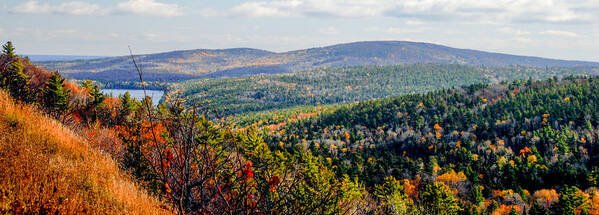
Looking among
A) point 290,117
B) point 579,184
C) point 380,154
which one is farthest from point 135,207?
point 290,117

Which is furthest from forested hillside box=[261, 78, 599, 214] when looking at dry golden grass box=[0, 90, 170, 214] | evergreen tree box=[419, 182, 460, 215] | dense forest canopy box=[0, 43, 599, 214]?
Result: dry golden grass box=[0, 90, 170, 214]

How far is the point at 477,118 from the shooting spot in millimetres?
129625

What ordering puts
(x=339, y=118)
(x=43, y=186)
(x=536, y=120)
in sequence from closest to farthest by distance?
(x=43, y=186), (x=536, y=120), (x=339, y=118)

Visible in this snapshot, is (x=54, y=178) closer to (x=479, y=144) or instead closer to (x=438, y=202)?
(x=438, y=202)

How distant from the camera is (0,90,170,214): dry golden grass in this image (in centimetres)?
579

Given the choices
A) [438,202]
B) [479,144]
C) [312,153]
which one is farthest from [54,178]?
[479,144]

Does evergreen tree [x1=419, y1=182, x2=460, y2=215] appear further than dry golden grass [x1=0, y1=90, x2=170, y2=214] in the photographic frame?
Yes

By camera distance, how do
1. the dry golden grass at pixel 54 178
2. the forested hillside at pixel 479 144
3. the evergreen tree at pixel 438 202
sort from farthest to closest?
the forested hillside at pixel 479 144
the evergreen tree at pixel 438 202
the dry golden grass at pixel 54 178

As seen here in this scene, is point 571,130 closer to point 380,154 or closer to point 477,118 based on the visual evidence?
point 477,118

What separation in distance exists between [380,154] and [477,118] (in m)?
43.2

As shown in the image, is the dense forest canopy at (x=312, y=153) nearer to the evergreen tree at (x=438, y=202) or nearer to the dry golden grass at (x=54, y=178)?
the dry golden grass at (x=54, y=178)

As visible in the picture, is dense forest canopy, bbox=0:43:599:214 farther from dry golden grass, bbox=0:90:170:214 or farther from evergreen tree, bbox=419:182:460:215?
evergreen tree, bbox=419:182:460:215

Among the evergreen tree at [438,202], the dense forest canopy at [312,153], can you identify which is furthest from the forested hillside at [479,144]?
the dense forest canopy at [312,153]

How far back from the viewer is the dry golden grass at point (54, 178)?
5789 mm
